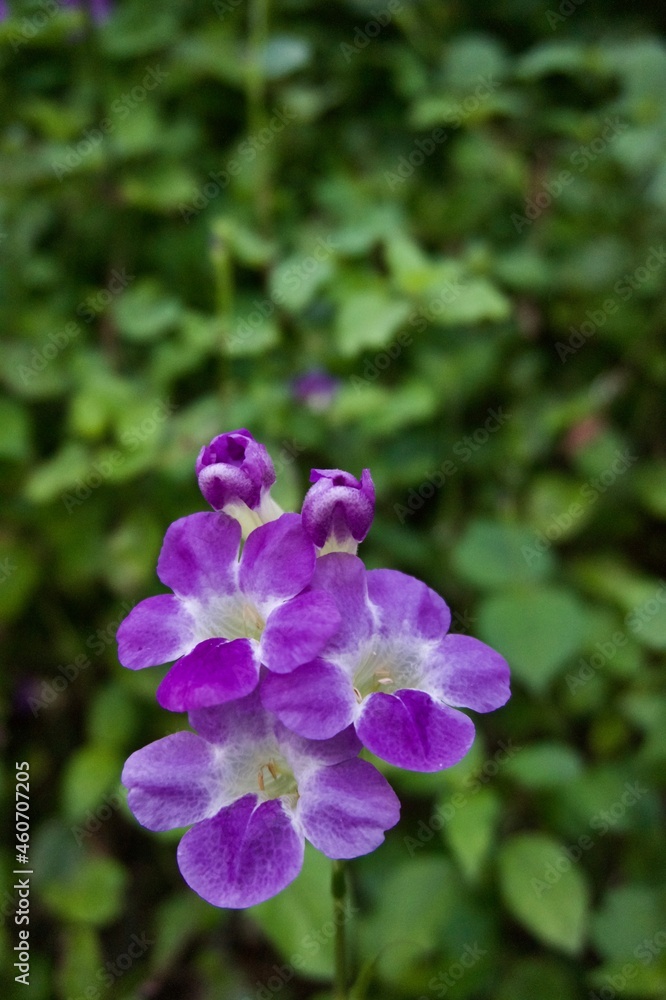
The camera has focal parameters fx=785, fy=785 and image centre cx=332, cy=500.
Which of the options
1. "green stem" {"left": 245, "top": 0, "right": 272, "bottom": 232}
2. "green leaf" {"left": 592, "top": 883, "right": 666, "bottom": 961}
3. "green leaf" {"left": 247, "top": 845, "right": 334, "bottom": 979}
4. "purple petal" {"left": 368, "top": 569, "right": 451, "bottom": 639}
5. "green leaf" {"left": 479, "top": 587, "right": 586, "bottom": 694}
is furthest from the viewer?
"green stem" {"left": 245, "top": 0, "right": 272, "bottom": 232}

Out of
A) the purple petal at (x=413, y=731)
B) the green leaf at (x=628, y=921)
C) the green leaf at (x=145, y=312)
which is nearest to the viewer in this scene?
the purple petal at (x=413, y=731)

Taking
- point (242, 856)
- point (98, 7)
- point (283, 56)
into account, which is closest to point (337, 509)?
point (242, 856)

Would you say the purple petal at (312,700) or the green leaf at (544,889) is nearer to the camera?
the purple petal at (312,700)

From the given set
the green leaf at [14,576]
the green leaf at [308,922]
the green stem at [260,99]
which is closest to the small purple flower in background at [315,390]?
the green stem at [260,99]

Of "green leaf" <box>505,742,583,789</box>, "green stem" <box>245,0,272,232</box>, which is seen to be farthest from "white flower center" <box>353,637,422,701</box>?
"green stem" <box>245,0,272,232</box>

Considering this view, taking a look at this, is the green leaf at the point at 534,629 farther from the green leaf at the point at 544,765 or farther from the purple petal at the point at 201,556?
the purple petal at the point at 201,556

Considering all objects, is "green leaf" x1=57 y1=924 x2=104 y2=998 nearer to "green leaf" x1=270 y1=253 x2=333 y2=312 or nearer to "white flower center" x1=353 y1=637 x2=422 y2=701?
"white flower center" x1=353 y1=637 x2=422 y2=701

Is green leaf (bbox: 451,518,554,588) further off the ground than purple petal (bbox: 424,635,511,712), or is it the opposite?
purple petal (bbox: 424,635,511,712)
